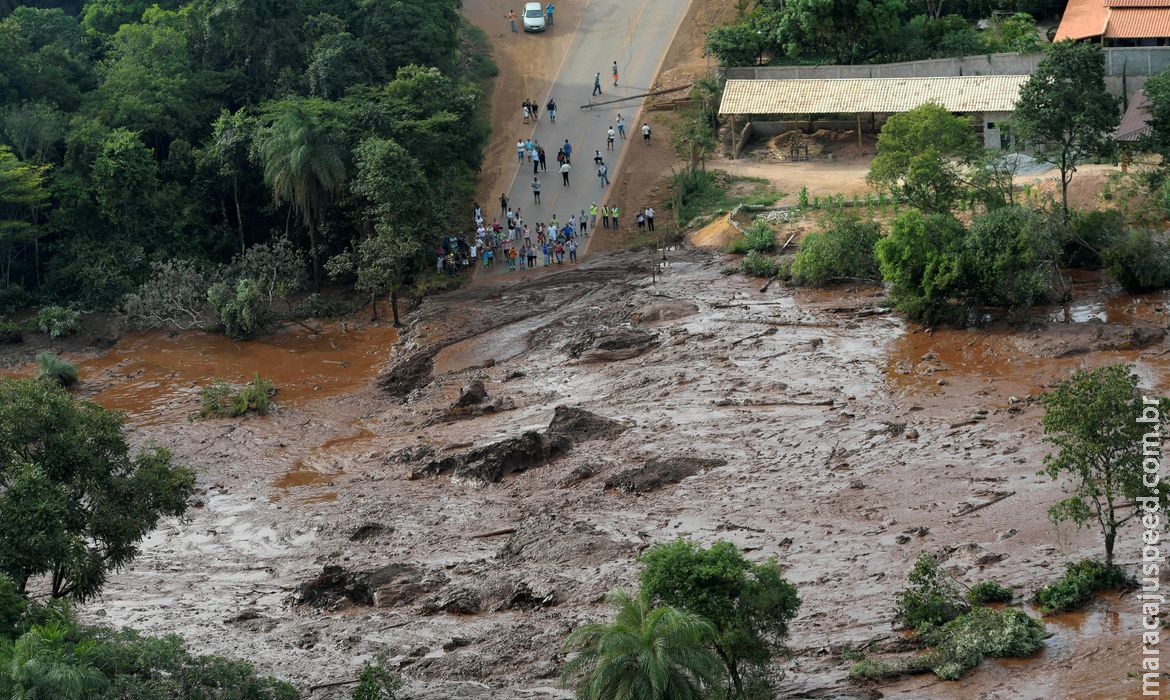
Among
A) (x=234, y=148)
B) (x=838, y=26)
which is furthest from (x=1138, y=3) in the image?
(x=234, y=148)

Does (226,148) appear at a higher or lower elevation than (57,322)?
higher

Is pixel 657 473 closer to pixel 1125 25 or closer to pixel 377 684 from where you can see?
pixel 377 684

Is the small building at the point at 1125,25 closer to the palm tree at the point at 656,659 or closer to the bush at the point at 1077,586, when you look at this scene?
the bush at the point at 1077,586

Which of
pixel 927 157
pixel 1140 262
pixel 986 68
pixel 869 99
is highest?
pixel 986 68

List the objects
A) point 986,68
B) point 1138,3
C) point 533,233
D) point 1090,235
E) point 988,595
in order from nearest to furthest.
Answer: point 988,595 → point 1090,235 → point 533,233 → point 1138,3 → point 986,68

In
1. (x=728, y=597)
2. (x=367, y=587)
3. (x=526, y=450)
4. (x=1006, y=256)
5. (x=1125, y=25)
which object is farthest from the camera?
(x=1125, y=25)

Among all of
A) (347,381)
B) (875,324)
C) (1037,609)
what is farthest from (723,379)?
(1037,609)

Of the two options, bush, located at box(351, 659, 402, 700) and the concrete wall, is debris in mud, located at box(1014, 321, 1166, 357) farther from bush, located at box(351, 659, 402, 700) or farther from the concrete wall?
bush, located at box(351, 659, 402, 700)

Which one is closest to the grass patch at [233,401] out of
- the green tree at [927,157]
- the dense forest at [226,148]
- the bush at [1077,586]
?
the dense forest at [226,148]
